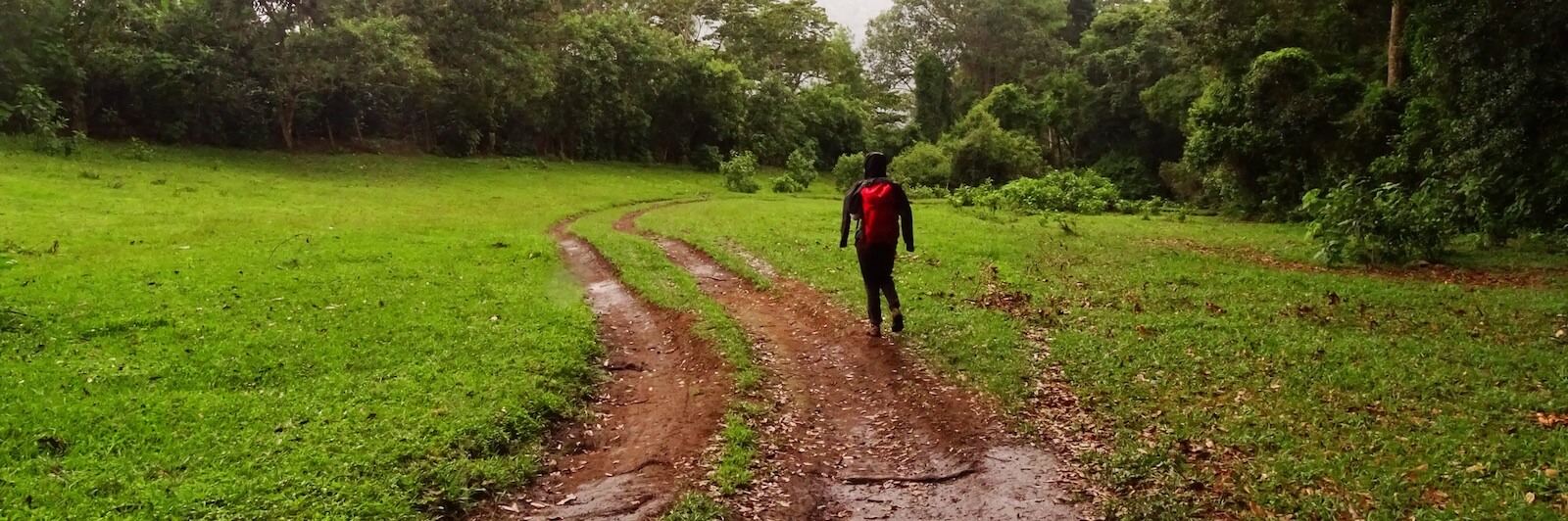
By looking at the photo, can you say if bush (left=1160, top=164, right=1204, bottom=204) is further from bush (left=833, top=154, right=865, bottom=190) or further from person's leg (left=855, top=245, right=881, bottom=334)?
person's leg (left=855, top=245, right=881, bottom=334)

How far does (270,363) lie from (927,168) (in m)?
40.1

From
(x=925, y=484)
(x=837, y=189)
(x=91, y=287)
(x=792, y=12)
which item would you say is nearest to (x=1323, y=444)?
(x=925, y=484)

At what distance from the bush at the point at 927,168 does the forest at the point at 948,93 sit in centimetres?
15

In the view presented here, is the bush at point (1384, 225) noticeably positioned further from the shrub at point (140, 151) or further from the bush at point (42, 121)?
the bush at point (42, 121)

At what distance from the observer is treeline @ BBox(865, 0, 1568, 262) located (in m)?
16.3

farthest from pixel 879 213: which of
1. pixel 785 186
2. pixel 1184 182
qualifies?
pixel 1184 182

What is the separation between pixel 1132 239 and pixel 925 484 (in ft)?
55.5

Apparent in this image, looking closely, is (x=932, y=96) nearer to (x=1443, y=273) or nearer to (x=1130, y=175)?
(x=1130, y=175)

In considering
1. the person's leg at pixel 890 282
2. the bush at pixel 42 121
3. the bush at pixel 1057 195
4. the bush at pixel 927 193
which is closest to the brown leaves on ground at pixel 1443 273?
the person's leg at pixel 890 282

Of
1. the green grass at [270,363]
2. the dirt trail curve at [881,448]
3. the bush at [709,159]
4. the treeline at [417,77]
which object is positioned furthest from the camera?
the bush at [709,159]

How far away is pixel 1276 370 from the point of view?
8.28 meters

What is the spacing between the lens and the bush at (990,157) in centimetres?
4453

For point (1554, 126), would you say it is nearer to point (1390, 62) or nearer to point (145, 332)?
point (1390, 62)

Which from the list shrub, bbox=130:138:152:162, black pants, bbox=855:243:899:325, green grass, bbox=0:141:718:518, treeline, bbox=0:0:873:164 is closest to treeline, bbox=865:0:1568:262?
black pants, bbox=855:243:899:325
